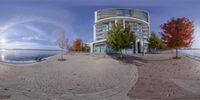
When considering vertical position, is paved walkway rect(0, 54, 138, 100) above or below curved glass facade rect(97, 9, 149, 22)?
below

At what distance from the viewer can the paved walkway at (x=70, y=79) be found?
5.04 meters

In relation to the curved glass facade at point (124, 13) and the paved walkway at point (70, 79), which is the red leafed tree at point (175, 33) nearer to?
the paved walkway at point (70, 79)

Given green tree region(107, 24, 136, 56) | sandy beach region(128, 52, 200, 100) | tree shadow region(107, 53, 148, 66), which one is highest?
green tree region(107, 24, 136, 56)

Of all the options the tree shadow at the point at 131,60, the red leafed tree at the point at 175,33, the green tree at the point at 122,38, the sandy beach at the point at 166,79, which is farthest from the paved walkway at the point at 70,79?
the red leafed tree at the point at 175,33

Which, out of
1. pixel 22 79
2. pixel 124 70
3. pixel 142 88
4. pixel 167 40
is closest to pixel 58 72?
pixel 22 79

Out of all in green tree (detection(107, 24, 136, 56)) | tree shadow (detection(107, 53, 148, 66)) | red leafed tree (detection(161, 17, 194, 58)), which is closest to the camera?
tree shadow (detection(107, 53, 148, 66))

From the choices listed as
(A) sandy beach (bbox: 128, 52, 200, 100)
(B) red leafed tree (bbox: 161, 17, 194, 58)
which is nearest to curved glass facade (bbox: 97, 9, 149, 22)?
(A) sandy beach (bbox: 128, 52, 200, 100)

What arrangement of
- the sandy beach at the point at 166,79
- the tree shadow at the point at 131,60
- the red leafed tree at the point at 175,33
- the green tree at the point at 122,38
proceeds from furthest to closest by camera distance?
the red leafed tree at the point at 175,33, the green tree at the point at 122,38, the tree shadow at the point at 131,60, the sandy beach at the point at 166,79

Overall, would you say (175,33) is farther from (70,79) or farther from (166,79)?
(70,79)

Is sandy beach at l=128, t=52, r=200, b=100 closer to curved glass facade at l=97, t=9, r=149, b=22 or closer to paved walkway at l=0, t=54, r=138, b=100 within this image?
paved walkway at l=0, t=54, r=138, b=100

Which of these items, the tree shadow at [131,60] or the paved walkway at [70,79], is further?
the tree shadow at [131,60]

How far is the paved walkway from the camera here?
5043 mm

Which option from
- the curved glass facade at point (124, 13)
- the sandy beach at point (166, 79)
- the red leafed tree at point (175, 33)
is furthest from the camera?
the red leafed tree at point (175, 33)

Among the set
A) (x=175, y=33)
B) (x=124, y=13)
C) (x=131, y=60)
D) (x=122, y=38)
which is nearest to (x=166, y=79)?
(x=131, y=60)
